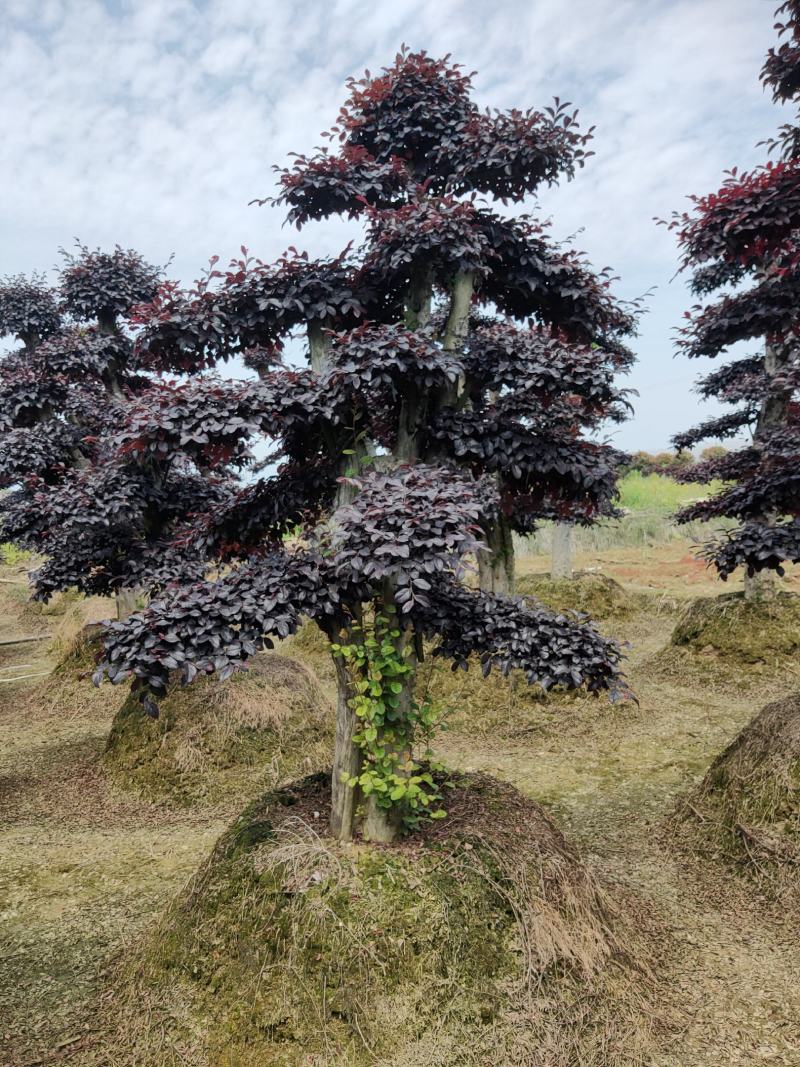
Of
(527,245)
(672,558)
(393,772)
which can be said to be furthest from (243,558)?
(672,558)

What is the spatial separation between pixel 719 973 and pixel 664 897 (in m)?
0.79

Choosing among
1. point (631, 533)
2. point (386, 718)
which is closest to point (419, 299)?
point (386, 718)

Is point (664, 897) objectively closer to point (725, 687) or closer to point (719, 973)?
point (719, 973)

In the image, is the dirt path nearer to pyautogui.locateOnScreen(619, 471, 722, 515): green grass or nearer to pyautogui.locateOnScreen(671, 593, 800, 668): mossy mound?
pyautogui.locateOnScreen(671, 593, 800, 668): mossy mound

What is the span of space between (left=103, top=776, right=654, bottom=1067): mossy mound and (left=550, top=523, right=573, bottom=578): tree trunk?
1279 cm

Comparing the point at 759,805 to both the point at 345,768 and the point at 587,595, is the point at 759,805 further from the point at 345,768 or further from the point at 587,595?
the point at 587,595

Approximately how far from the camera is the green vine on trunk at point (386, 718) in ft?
12.2

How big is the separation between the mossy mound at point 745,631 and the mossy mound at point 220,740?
607 cm

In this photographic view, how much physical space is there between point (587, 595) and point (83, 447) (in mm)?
9988

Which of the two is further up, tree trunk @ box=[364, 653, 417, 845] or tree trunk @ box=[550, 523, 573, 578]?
tree trunk @ box=[550, 523, 573, 578]

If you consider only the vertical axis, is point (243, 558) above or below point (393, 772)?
above

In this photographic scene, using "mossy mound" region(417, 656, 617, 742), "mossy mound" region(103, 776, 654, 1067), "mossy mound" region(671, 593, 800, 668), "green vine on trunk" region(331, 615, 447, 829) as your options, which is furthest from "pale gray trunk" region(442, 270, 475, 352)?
"mossy mound" region(671, 593, 800, 668)

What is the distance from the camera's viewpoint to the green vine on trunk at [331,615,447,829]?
3.71m

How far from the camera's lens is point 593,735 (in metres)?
7.90
